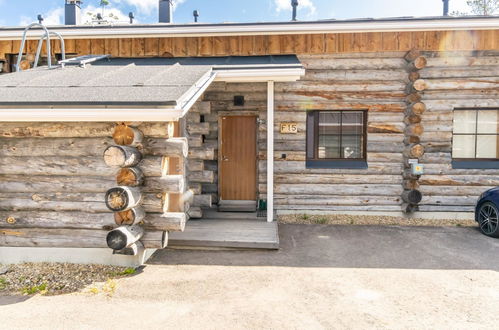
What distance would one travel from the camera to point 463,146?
25.3ft

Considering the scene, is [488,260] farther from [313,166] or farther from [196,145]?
[196,145]

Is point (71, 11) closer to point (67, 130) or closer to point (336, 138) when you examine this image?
point (67, 130)

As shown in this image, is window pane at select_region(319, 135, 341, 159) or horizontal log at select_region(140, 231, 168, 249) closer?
horizontal log at select_region(140, 231, 168, 249)

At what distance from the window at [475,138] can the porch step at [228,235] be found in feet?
17.2

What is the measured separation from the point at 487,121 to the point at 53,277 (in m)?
9.74

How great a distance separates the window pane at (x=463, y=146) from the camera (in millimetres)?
7680

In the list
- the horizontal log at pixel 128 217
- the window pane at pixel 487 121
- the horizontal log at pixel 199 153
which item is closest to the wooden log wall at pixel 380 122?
the window pane at pixel 487 121

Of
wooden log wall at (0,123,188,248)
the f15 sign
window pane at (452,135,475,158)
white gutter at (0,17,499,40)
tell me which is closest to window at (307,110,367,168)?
the f15 sign

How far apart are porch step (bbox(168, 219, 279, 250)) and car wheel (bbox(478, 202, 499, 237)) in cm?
436

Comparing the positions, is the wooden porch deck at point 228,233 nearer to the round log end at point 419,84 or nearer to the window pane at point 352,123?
the window pane at point 352,123

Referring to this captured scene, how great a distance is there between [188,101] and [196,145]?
8.42ft

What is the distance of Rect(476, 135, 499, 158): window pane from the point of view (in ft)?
25.1

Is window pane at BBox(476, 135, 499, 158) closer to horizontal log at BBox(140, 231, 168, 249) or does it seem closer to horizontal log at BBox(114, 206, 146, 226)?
horizontal log at BBox(140, 231, 168, 249)

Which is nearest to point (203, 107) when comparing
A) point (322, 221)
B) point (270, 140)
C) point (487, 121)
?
point (270, 140)
